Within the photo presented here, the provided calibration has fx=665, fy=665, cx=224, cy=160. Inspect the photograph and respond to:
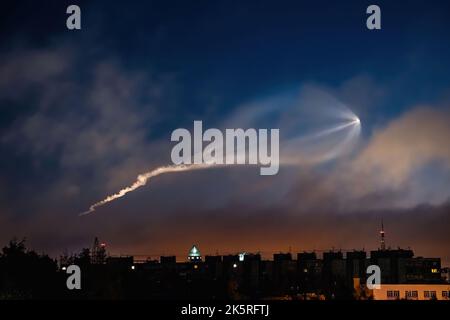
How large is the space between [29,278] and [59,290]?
Answer: 577cm

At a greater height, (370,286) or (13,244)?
(13,244)

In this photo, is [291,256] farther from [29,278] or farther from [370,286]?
[29,278]

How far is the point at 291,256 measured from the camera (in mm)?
148875
